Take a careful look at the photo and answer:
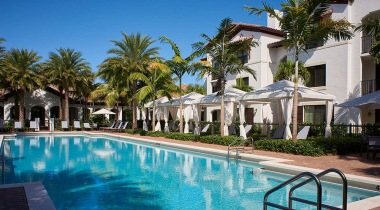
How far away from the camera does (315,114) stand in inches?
914

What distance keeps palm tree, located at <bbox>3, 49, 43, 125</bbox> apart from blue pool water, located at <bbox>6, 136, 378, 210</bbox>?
57.1 ft

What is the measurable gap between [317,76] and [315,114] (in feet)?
8.80

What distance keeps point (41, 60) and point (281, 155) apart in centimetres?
2799

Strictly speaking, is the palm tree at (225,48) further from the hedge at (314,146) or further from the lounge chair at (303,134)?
the hedge at (314,146)

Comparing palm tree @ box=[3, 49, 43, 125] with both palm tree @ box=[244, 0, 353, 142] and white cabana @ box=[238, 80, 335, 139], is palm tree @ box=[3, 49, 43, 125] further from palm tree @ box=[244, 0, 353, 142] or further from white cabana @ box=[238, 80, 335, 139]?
palm tree @ box=[244, 0, 353, 142]

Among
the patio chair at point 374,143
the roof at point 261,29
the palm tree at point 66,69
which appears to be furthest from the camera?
the palm tree at point 66,69

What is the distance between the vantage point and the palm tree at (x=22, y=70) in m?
30.6

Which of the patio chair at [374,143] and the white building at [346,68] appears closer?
the patio chair at [374,143]

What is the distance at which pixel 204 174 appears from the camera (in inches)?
Answer: 461

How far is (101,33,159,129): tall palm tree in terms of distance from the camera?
96.0 ft

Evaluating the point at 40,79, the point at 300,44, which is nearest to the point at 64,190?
the point at 300,44

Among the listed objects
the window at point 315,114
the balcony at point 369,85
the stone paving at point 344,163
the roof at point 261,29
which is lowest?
the stone paving at point 344,163

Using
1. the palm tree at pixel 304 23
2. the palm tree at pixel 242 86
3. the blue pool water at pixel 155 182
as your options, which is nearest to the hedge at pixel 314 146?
the palm tree at pixel 304 23

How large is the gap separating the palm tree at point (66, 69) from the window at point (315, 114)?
22853 millimetres
